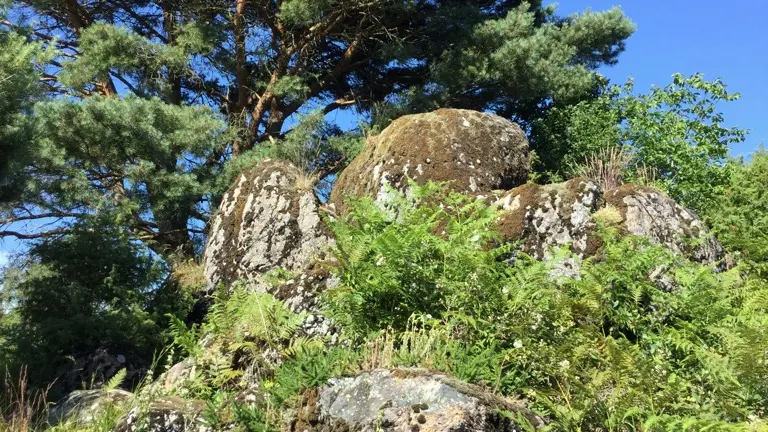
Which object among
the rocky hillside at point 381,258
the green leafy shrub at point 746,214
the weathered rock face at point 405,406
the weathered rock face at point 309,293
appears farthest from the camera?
the green leafy shrub at point 746,214

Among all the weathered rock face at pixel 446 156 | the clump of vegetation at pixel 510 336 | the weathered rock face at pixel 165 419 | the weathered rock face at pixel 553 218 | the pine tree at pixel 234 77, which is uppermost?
the pine tree at pixel 234 77

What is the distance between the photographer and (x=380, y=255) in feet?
16.1

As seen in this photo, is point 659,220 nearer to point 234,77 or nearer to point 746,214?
point 746,214

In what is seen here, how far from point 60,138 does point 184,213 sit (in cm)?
239

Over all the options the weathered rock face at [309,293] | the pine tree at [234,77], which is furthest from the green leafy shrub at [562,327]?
the pine tree at [234,77]

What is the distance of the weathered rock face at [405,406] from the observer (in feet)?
12.1

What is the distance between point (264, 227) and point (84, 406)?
3848 mm

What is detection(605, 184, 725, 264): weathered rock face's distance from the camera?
23.7ft

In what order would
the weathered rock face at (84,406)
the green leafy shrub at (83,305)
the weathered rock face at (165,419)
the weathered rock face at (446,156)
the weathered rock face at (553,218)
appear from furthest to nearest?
1. the green leafy shrub at (83,305)
2. the weathered rock face at (446,156)
3. the weathered rock face at (553,218)
4. the weathered rock face at (84,406)
5. the weathered rock face at (165,419)

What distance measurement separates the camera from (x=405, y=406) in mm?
3764

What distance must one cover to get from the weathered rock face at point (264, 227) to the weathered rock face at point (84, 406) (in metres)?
2.79

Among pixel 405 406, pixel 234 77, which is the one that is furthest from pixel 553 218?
pixel 234 77

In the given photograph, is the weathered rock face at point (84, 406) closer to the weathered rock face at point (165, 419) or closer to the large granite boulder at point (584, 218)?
the weathered rock face at point (165, 419)

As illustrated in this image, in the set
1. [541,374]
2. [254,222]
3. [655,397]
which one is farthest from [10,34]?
[655,397]
